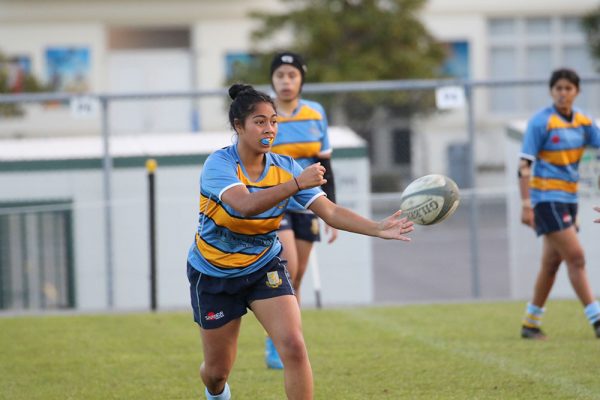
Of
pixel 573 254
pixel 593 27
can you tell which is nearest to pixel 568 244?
pixel 573 254

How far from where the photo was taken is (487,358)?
902cm

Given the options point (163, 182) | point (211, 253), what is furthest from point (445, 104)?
point (211, 253)

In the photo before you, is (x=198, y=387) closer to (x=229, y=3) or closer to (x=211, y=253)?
(x=211, y=253)

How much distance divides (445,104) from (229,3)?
28764 millimetres

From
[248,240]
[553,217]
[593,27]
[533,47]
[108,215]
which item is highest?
[593,27]

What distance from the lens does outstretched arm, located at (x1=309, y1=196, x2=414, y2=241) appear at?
5961 mm

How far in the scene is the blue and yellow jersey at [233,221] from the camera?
20.4 feet

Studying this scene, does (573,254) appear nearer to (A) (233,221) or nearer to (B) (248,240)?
(B) (248,240)

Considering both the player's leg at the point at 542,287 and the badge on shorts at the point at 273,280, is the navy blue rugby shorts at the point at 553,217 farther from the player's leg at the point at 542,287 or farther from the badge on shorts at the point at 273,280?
the badge on shorts at the point at 273,280

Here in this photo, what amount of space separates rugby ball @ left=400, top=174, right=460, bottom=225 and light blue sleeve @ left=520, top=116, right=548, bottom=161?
3.54 metres

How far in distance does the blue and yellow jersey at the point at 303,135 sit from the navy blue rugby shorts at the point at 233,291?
2570 mm

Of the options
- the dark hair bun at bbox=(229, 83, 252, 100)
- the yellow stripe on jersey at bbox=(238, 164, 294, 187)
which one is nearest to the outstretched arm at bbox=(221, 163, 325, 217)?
the yellow stripe on jersey at bbox=(238, 164, 294, 187)

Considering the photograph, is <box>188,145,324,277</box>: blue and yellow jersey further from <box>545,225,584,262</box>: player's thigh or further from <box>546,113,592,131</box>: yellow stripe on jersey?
<box>546,113,592,131</box>: yellow stripe on jersey

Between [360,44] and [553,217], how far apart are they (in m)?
22.5
